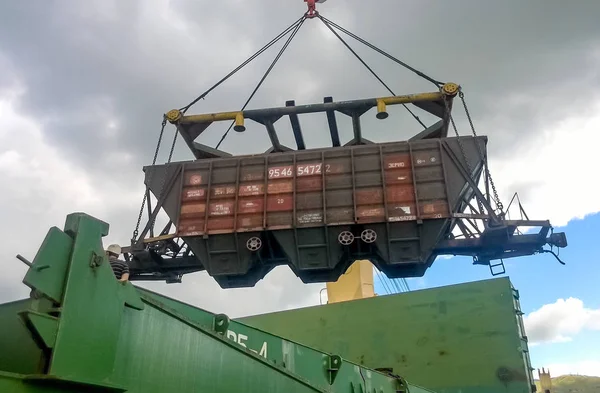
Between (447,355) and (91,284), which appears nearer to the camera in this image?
(91,284)

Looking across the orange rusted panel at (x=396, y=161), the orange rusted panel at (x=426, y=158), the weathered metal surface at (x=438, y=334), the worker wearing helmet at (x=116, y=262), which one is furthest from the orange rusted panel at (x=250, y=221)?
the worker wearing helmet at (x=116, y=262)

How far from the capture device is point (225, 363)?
3.62 m

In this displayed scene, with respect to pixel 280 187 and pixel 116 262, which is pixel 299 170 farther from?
pixel 116 262

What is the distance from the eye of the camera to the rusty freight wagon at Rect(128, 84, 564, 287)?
806 centimetres

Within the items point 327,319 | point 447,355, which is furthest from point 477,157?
point 327,319

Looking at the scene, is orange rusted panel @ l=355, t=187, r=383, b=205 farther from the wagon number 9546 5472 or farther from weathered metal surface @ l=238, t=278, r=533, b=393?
weathered metal surface @ l=238, t=278, r=533, b=393

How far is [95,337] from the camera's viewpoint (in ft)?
8.58

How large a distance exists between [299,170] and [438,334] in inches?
171

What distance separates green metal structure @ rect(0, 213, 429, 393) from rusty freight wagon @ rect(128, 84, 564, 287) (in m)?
4.49

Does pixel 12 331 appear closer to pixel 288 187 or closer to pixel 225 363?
pixel 225 363

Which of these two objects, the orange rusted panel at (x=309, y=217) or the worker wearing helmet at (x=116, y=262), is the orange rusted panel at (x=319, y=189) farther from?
the worker wearing helmet at (x=116, y=262)

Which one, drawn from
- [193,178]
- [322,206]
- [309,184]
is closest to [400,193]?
[322,206]

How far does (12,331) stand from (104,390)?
72 cm

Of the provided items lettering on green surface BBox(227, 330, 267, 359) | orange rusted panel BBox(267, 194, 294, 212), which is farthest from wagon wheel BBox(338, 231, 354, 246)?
lettering on green surface BBox(227, 330, 267, 359)
